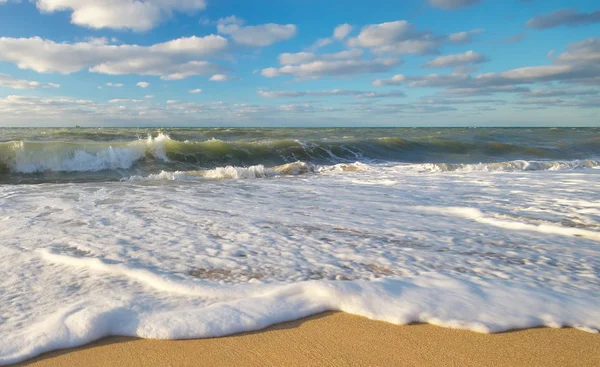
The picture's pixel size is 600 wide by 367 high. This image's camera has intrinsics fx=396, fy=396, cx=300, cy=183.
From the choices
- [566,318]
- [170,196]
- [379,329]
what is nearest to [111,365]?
[379,329]

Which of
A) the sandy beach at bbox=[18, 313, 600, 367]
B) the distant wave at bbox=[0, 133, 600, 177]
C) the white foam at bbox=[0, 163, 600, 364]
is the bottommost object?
the sandy beach at bbox=[18, 313, 600, 367]

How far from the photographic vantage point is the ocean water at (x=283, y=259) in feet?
6.93

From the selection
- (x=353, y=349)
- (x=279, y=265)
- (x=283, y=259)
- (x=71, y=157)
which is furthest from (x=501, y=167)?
(x=71, y=157)

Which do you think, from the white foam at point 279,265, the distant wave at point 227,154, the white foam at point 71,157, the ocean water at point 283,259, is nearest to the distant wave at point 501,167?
the distant wave at point 227,154

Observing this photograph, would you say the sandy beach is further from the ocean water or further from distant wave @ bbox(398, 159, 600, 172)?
distant wave @ bbox(398, 159, 600, 172)

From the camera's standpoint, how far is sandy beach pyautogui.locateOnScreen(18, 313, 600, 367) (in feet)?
5.84

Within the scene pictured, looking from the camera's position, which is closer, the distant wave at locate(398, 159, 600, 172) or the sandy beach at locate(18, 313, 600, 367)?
the sandy beach at locate(18, 313, 600, 367)

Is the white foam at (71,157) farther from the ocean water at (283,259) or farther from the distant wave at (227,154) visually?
the ocean water at (283,259)

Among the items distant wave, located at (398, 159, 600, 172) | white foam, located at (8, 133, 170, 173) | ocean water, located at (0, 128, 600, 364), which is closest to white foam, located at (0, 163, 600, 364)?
ocean water, located at (0, 128, 600, 364)

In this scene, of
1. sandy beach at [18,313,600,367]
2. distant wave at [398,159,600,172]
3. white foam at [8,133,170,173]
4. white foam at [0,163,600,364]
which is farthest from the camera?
distant wave at [398,159,600,172]

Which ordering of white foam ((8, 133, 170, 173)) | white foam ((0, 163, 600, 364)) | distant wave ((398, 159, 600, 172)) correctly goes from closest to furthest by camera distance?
white foam ((0, 163, 600, 364)) → white foam ((8, 133, 170, 173)) → distant wave ((398, 159, 600, 172))

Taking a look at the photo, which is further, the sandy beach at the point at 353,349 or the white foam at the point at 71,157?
the white foam at the point at 71,157

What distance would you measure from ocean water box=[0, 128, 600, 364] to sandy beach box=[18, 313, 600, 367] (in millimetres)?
75

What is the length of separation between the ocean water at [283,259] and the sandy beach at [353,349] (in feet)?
0.25
